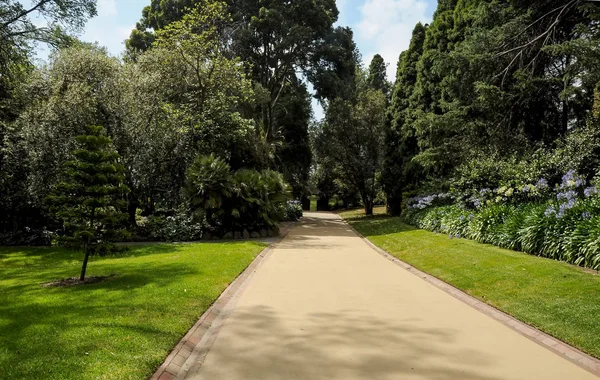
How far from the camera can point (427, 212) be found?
18.8 metres

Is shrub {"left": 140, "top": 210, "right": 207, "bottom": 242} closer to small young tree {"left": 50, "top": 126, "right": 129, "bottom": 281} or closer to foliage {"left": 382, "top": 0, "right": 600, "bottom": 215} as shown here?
small young tree {"left": 50, "top": 126, "right": 129, "bottom": 281}

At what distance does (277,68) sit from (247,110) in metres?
4.19

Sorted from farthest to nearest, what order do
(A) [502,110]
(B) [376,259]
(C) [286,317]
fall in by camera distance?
(A) [502,110] → (B) [376,259] → (C) [286,317]

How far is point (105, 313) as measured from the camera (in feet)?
18.7

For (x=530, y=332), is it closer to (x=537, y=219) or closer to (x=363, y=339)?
(x=363, y=339)

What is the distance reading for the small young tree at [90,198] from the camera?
→ 8.05 m

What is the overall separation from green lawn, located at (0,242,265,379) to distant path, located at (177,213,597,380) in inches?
23.5

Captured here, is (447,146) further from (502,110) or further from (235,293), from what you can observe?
(235,293)

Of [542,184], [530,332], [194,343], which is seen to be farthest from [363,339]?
[542,184]

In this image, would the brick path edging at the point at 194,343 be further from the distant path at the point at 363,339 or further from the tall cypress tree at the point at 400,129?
the tall cypress tree at the point at 400,129

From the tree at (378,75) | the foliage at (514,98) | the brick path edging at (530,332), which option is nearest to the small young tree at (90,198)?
the brick path edging at (530,332)

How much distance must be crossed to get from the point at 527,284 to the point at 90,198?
8.25 metres

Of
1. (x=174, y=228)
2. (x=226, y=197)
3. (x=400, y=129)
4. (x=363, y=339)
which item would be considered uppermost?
(x=400, y=129)

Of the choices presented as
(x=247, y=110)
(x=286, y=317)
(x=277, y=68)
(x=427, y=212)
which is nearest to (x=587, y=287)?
(x=286, y=317)
